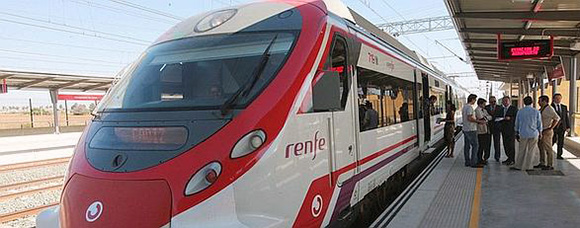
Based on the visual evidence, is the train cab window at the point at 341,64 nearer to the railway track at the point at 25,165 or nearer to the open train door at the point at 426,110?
the open train door at the point at 426,110

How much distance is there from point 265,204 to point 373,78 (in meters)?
2.86

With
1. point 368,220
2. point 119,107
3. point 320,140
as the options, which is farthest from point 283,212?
point 368,220

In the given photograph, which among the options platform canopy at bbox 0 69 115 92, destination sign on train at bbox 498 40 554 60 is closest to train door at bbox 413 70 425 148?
destination sign on train at bbox 498 40 554 60

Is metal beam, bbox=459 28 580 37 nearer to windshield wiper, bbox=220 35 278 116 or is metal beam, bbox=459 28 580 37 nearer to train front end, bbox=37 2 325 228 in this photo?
train front end, bbox=37 2 325 228

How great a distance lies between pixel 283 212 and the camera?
3418 millimetres

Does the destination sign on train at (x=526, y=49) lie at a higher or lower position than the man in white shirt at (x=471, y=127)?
higher

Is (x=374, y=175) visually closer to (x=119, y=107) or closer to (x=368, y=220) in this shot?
(x=368, y=220)

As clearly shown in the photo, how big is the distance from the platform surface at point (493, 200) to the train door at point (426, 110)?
137 cm

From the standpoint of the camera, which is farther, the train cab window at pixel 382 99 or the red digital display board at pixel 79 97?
the red digital display board at pixel 79 97

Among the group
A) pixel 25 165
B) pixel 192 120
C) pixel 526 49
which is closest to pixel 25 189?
pixel 25 165

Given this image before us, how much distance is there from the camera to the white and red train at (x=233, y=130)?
3.10m

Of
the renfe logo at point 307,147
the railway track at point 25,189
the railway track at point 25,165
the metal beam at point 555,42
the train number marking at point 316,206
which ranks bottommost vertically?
the railway track at point 25,189

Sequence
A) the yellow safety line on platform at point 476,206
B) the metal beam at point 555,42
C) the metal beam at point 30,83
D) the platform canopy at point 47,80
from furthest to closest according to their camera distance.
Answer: the metal beam at point 30,83
the platform canopy at point 47,80
the metal beam at point 555,42
the yellow safety line on platform at point 476,206

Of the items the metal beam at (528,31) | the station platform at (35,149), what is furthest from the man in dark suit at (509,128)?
the station platform at (35,149)
